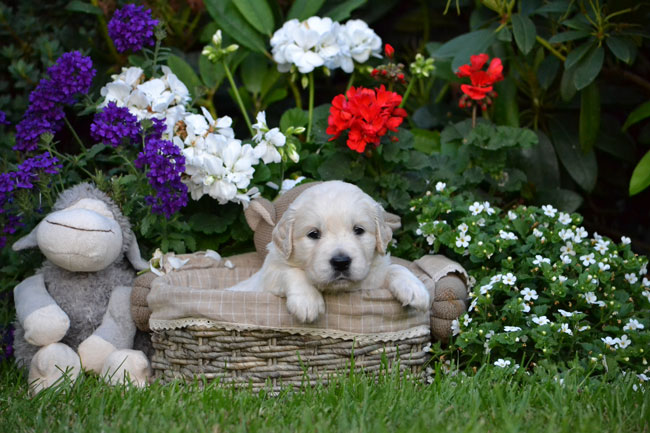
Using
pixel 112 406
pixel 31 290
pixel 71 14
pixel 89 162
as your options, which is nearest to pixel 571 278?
pixel 112 406

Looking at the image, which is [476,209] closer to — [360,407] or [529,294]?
[529,294]

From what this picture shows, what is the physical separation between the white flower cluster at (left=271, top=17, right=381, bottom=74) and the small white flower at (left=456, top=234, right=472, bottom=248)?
124 cm

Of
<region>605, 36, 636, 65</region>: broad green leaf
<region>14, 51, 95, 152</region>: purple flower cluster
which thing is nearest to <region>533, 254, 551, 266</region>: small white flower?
<region>605, 36, 636, 65</region>: broad green leaf

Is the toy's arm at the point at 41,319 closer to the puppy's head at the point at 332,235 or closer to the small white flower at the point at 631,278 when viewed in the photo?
the puppy's head at the point at 332,235

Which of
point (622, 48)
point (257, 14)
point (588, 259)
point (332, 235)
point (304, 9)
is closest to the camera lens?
point (332, 235)

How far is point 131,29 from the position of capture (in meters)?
3.65

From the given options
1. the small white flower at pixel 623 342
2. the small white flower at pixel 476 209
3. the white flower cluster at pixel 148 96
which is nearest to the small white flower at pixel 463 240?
the small white flower at pixel 476 209

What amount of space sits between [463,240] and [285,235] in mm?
856

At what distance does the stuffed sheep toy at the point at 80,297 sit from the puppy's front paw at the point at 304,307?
68 cm

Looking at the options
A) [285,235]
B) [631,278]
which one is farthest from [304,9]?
[631,278]

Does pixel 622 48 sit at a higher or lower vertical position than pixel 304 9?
lower

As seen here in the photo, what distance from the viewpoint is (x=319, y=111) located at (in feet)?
14.4

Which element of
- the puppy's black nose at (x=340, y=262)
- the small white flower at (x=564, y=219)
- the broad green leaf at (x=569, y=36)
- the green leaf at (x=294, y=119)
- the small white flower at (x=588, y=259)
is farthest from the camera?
the green leaf at (x=294, y=119)

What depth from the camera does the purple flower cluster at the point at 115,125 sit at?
3.38 metres
